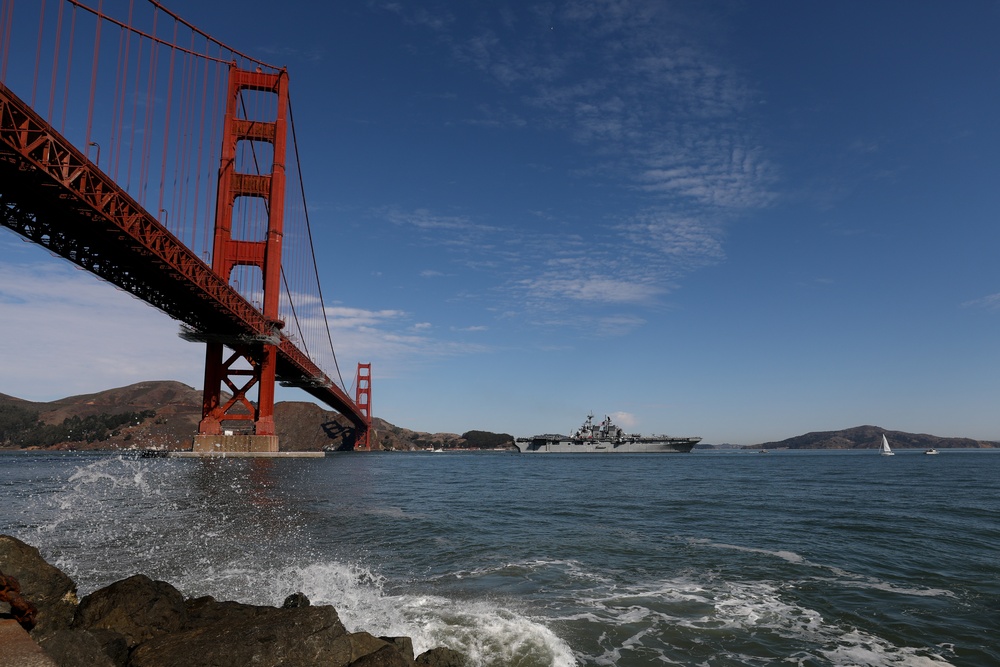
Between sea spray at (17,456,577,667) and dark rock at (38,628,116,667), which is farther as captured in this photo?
sea spray at (17,456,577,667)

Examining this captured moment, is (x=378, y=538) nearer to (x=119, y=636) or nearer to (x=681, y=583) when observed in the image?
(x=681, y=583)

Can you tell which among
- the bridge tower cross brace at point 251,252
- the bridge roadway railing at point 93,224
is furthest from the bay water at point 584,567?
the bridge tower cross brace at point 251,252

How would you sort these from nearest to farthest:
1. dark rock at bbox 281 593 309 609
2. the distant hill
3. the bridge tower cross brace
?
1. dark rock at bbox 281 593 309 609
2. the bridge tower cross brace
3. the distant hill

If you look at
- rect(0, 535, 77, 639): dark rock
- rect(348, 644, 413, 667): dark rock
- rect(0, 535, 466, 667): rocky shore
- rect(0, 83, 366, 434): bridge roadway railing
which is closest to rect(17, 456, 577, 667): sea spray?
rect(0, 535, 466, 667): rocky shore

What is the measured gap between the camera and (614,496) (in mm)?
26766

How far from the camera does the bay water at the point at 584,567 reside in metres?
7.61

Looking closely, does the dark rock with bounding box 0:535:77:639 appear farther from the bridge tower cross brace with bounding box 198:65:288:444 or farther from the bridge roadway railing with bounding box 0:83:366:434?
the bridge tower cross brace with bounding box 198:65:288:444

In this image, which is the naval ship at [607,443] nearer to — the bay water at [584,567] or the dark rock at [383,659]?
the bay water at [584,567]

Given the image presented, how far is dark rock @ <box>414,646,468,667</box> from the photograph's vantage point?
20.5 feet

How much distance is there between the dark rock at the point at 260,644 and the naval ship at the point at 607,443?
318ft

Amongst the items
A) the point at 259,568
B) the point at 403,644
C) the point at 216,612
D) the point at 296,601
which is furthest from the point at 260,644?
the point at 259,568

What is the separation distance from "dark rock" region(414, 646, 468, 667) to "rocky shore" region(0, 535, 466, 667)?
12 mm

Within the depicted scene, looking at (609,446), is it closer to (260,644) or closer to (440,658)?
(440,658)

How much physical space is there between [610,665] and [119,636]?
214 inches
